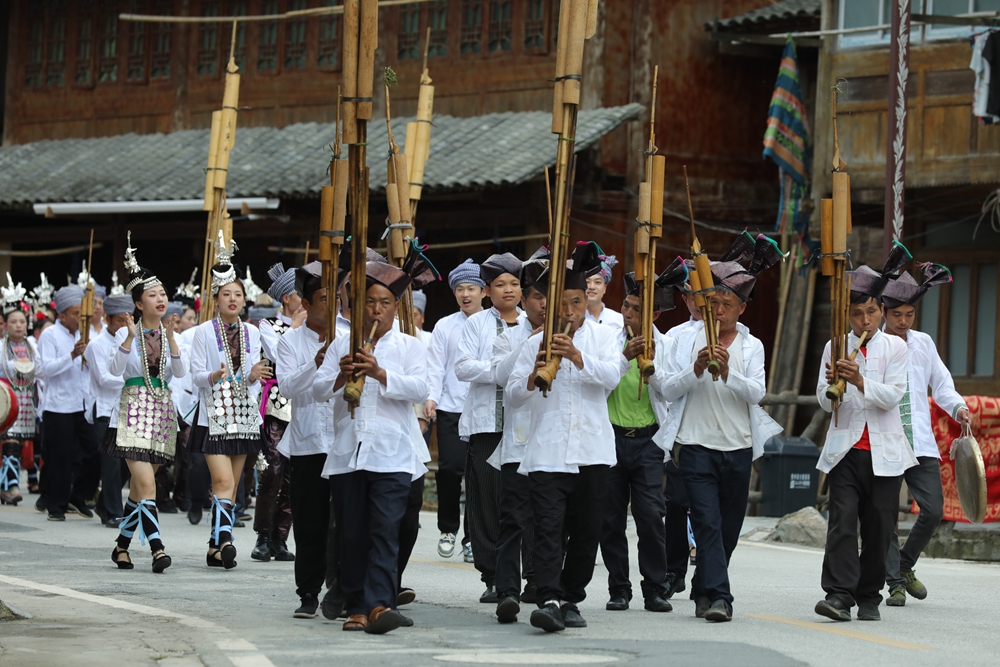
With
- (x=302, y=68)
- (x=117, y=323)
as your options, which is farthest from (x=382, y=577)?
(x=302, y=68)

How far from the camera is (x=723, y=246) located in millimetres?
20562

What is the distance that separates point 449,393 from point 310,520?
10.5 feet

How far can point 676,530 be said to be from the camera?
9.41 metres

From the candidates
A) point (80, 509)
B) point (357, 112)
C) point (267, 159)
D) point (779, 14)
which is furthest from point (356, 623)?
point (267, 159)

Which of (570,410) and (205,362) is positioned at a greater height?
(205,362)

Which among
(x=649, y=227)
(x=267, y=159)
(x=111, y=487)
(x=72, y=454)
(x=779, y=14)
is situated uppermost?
(x=779, y=14)

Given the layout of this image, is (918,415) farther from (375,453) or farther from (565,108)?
(375,453)

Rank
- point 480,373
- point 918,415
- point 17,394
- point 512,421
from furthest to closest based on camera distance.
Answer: point 17,394 < point 918,415 < point 480,373 < point 512,421

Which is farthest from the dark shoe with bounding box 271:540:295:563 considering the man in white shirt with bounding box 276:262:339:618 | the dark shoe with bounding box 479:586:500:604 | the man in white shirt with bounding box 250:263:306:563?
the man in white shirt with bounding box 276:262:339:618

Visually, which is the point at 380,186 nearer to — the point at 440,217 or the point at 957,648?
the point at 440,217

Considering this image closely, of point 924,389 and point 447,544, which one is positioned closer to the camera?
point 924,389

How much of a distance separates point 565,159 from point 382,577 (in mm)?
2263

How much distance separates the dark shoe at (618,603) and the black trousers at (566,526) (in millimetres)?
719

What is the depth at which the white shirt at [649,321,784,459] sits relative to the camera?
8.54 metres
